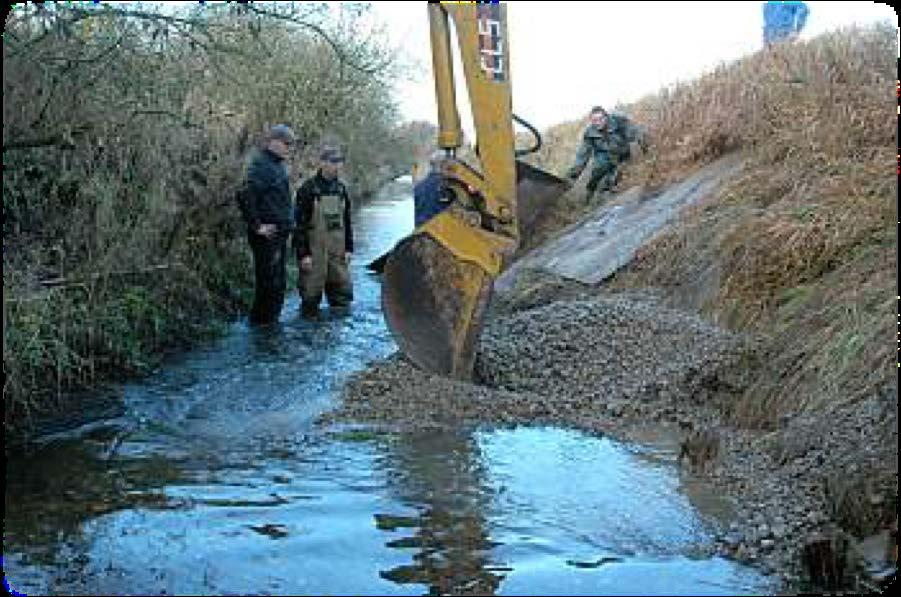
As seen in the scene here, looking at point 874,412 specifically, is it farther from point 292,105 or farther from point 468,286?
point 292,105

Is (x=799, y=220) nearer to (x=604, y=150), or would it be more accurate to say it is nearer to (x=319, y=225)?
(x=319, y=225)

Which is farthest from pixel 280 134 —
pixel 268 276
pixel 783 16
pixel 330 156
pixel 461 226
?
pixel 783 16

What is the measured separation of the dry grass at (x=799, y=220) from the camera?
741cm

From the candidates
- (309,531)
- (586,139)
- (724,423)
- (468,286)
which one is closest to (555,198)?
(586,139)

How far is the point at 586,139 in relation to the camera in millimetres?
15180

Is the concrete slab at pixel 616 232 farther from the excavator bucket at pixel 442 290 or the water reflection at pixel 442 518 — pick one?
the water reflection at pixel 442 518

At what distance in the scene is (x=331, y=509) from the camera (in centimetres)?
581

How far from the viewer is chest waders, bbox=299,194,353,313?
12.0 meters

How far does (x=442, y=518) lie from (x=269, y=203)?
5.74 metres

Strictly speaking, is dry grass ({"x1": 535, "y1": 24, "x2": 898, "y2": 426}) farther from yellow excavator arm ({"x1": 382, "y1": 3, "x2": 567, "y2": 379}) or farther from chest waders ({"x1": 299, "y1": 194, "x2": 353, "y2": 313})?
chest waders ({"x1": 299, "y1": 194, "x2": 353, "y2": 313})

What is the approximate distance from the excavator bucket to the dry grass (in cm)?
209

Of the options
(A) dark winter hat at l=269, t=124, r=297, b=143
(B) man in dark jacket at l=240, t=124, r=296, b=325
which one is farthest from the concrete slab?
(A) dark winter hat at l=269, t=124, r=297, b=143

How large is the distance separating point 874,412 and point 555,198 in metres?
9.31

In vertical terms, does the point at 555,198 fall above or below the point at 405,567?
above
